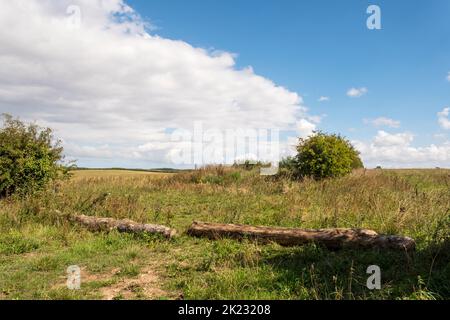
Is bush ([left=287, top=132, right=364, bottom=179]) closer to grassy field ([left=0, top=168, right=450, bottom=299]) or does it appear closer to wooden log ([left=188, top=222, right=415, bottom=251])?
grassy field ([left=0, top=168, right=450, bottom=299])

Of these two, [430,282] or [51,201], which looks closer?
[430,282]

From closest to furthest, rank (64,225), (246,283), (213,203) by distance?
(246,283)
(64,225)
(213,203)

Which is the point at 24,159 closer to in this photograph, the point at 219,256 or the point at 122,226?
the point at 122,226

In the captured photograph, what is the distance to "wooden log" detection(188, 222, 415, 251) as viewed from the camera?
7258 mm

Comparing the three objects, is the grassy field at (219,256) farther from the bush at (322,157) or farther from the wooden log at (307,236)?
the bush at (322,157)

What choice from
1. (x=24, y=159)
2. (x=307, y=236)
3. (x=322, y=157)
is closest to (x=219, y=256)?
(x=307, y=236)

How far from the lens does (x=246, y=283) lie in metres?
5.84

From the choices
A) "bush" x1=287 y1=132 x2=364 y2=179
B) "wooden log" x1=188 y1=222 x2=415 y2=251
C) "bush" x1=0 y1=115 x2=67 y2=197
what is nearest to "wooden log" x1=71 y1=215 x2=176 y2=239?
"wooden log" x1=188 y1=222 x2=415 y2=251

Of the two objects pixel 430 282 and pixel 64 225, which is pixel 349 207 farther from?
pixel 64 225

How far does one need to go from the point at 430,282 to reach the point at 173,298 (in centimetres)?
381

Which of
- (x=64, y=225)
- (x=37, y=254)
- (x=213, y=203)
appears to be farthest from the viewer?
(x=213, y=203)

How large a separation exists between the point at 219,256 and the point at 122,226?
141 inches

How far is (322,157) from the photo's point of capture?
2186 cm
